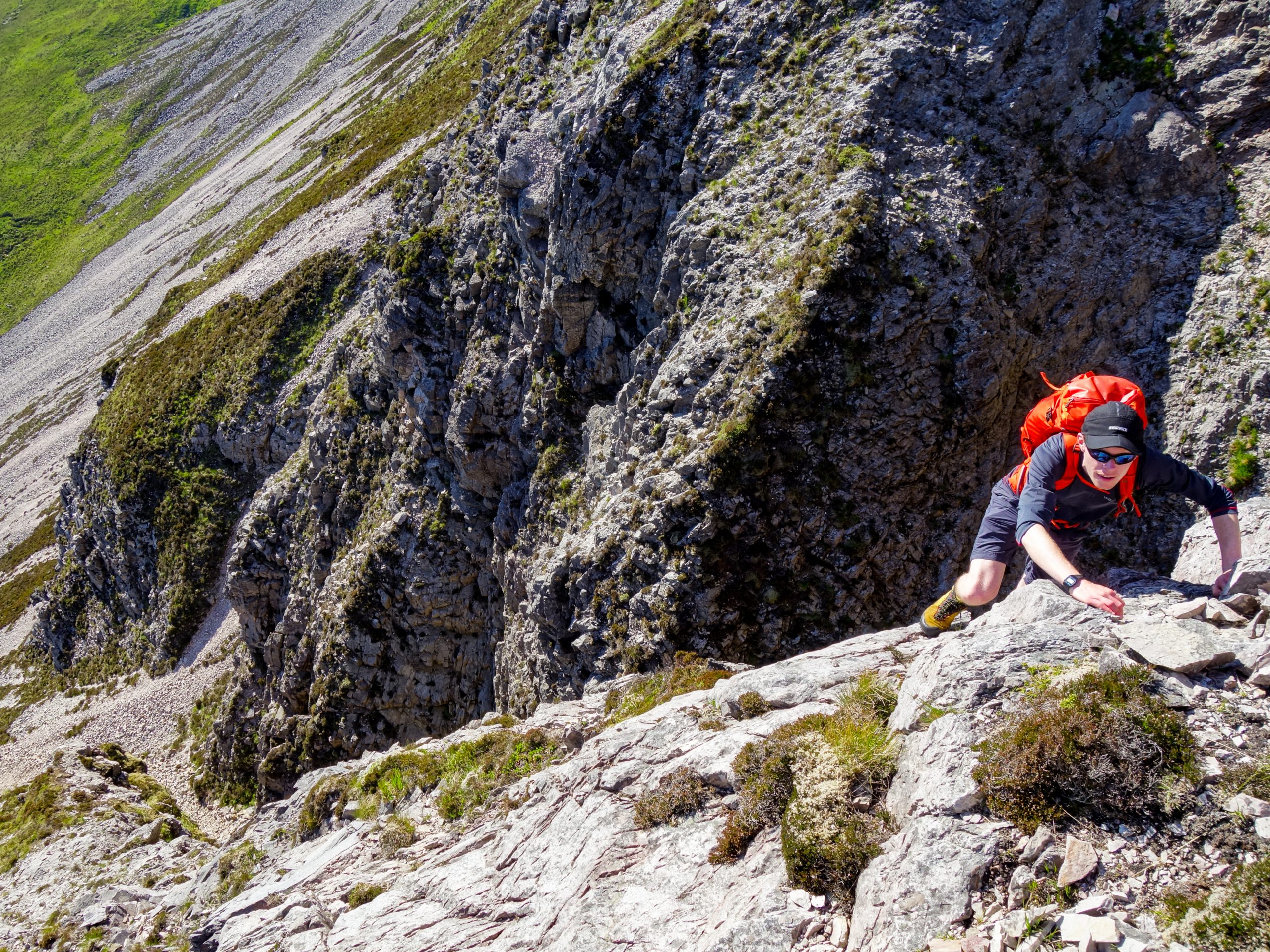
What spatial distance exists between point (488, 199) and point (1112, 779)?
1100 inches

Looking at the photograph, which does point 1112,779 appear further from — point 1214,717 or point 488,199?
point 488,199

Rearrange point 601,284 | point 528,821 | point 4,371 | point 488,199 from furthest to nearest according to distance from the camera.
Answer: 1. point 4,371
2. point 488,199
3. point 601,284
4. point 528,821

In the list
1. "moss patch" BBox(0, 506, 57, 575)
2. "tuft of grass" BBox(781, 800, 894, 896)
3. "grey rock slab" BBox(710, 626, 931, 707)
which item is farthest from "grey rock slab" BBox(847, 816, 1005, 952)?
"moss patch" BBox(0, 506, 57, 575)

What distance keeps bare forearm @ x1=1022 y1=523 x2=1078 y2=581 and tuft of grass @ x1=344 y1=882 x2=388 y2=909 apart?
1023cm

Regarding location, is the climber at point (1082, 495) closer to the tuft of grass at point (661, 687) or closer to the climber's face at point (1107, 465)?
the climber's face at point (1107, 465)

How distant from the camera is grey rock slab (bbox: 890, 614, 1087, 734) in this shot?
263 inches

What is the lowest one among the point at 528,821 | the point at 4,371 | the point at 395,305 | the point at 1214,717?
the point at 528,821

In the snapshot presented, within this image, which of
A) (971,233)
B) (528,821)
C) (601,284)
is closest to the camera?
(528,821)

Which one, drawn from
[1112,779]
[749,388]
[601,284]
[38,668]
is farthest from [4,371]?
[1112,779]

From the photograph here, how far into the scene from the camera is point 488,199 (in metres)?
27.7

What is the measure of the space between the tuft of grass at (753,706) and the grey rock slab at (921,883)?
3.38 m

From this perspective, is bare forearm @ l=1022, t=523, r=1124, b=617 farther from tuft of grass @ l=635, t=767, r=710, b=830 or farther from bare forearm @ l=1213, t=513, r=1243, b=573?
tuft of grass @ l=635, t=767, r=710, b=830

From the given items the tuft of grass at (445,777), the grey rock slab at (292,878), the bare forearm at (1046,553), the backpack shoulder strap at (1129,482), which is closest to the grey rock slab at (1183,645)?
the bare forearm at (1046,553)

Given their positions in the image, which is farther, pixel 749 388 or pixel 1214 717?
pixel 749 388
